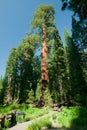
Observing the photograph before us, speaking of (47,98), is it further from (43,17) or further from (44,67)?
(43,17)

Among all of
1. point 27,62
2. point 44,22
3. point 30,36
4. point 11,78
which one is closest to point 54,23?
point 44,22

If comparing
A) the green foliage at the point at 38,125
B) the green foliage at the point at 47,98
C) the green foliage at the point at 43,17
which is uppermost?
the green foliage at the point at 43,17

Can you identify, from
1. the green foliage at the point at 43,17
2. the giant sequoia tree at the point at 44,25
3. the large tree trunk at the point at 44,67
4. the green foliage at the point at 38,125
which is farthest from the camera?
the green foliage at the point at 43,17

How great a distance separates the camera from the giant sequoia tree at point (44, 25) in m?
37.1

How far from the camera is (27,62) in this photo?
5334 centimetres

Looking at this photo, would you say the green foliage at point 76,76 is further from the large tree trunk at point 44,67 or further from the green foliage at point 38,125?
the green foliage at point 38,125

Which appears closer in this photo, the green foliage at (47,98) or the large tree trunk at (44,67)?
the green foliage at (47,98)

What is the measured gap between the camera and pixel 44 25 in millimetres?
39469

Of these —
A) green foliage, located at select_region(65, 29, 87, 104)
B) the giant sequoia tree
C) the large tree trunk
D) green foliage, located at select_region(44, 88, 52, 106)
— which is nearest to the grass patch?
green foliage, located at select_region(44, 88, 52, 106)

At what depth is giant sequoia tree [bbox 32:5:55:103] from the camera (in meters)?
37.1

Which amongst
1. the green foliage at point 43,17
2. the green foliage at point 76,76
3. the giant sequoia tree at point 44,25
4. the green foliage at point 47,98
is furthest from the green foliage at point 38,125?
the green foliage at point 43,17

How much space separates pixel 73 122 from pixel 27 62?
125 feet

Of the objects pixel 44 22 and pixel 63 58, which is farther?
pixel 63 58

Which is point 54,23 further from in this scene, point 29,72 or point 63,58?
point 29,72
